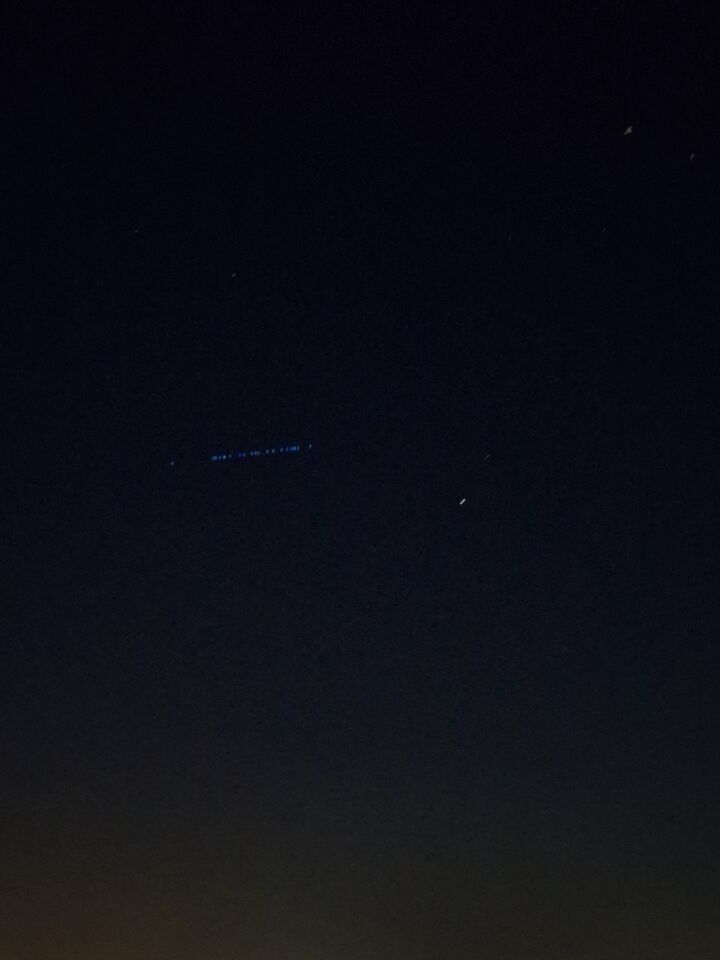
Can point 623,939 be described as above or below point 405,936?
below

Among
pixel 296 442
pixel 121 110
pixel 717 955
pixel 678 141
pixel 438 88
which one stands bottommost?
pixel 717 955

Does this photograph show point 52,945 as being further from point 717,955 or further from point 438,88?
point 438,88

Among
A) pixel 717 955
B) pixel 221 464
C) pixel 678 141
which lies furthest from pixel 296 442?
pixel 717 955

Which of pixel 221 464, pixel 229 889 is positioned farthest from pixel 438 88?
pixel 229 889

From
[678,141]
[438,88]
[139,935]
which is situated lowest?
[139,935]

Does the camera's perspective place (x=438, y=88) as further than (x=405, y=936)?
No

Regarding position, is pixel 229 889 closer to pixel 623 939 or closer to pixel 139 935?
pixel 139 935
